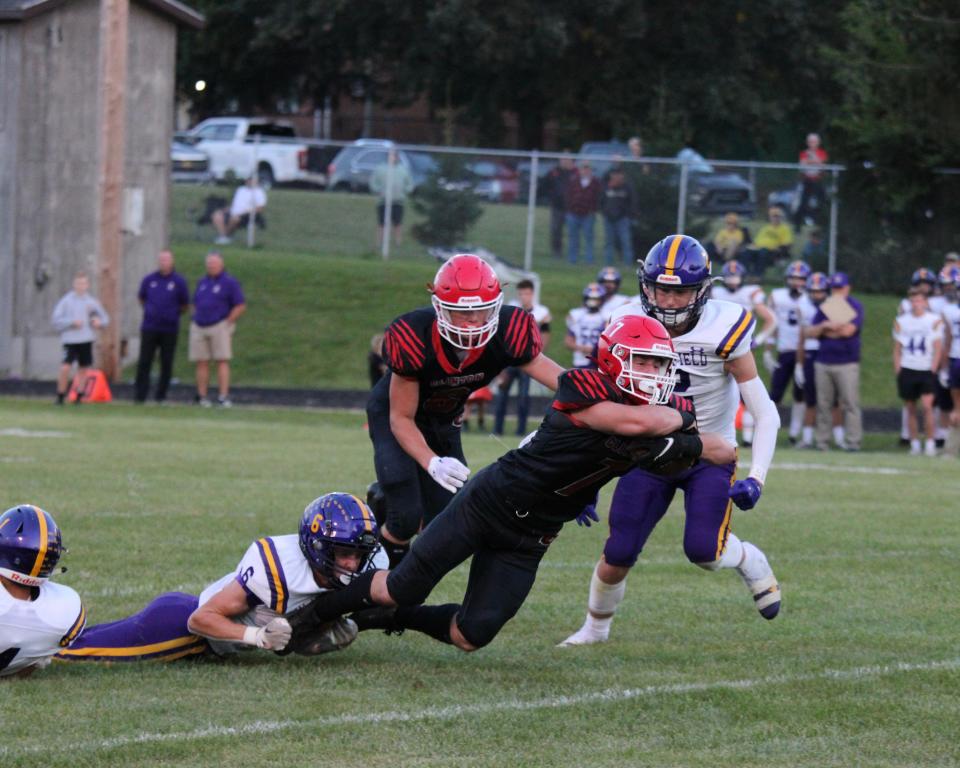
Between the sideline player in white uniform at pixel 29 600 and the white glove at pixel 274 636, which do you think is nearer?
the sideline player in white uniform at pixel 29 600

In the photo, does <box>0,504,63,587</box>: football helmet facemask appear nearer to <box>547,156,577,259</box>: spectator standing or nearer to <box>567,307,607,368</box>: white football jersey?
<box>567,307,607,368</box>: white football jersey

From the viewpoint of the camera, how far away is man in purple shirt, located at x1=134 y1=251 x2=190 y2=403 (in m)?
18.2

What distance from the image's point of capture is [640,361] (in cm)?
504

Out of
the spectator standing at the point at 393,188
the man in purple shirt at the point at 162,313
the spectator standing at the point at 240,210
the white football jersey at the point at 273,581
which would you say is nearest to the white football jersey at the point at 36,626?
the white football jersey at the point at 273,581

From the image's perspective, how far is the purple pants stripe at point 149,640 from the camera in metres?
5.69

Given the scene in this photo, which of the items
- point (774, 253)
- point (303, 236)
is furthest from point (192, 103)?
point (774, 253)

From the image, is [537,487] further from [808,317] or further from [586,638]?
[808,317]

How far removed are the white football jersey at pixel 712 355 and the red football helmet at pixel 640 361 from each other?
924 mm

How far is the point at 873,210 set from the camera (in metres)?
22.7

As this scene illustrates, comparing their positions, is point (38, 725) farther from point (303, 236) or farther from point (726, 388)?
point (303, 236)

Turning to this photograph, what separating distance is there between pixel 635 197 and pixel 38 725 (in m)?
18.8

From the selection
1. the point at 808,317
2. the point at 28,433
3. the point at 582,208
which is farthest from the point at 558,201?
the point at 28,433

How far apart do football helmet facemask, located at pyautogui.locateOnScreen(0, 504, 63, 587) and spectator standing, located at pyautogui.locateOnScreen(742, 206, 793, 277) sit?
57.8ft

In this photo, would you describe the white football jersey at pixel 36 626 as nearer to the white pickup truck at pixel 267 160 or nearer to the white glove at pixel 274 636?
the white glove at pixel 274 636
